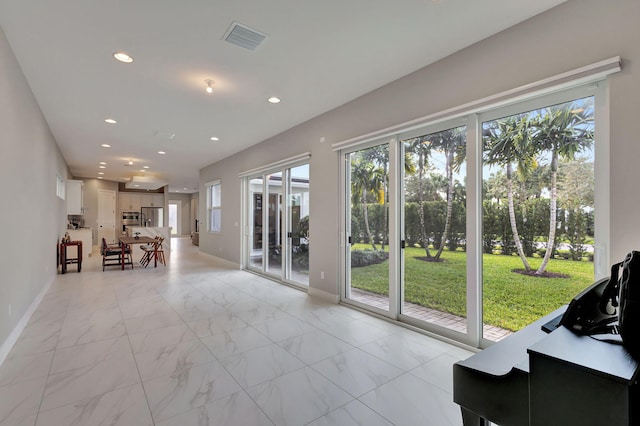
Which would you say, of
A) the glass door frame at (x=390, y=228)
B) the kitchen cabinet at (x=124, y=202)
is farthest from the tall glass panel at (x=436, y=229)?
the kitchen cabinet at (x=124, y=202)

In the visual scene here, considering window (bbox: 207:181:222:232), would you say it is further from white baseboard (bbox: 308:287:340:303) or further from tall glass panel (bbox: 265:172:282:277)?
white baseboard (bbox: 308:287:340:303)

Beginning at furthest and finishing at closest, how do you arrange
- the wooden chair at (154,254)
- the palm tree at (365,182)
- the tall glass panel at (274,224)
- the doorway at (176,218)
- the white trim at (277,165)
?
the doorway at (176,218)
the wooden chair at (154,254)
the tall glass panel at (274,224)
the white trim at (277,165)
the palm tree at (365,182)

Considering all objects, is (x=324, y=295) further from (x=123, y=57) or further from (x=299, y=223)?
(x=123, y=57)

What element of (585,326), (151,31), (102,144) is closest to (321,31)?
(151,31)

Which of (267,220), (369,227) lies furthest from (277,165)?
(369,227)

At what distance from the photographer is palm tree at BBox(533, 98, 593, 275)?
2.28 metres

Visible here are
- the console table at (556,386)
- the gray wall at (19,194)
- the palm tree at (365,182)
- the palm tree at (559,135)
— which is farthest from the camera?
the palm tree at (365,182)

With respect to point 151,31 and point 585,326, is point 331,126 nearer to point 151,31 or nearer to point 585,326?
point 151,31

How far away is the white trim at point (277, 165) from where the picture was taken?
16.6ft

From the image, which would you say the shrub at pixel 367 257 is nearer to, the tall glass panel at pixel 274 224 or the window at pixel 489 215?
the window at pixel 489 215

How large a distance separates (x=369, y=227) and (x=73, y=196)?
9663mm


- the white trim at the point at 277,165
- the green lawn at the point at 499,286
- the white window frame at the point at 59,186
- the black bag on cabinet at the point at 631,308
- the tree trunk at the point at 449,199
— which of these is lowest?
the green lawn at the point at 499,286

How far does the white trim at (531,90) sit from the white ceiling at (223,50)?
1.86 feet

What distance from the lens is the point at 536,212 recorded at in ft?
8.42
